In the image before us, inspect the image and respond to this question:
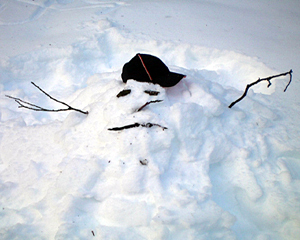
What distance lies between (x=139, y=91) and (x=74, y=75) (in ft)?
3.47

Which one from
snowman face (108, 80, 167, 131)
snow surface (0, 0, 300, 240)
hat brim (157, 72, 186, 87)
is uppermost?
hat brim (157, 72, 186, 87)

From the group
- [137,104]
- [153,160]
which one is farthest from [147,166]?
[137,104]

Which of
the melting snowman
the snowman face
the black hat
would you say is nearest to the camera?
the melting snowman

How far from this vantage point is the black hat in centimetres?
133

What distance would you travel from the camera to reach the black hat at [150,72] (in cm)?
133

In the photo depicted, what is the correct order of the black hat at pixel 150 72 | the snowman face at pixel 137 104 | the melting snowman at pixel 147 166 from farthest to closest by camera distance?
the black hat at pixel 150 72 → the snowman face at pixel 137 104 → the melting snowman at pixel 147 166

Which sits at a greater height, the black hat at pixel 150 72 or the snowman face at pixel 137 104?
the black hat at pixel 150 72

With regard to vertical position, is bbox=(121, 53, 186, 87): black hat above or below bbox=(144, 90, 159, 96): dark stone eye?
above

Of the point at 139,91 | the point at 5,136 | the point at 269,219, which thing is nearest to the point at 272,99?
the point at 269,219

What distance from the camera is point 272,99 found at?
174 centimetres

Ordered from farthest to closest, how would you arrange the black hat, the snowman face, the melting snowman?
the black hat, the snowman face, the melting snowman

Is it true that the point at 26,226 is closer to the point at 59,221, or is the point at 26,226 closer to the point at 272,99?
the point at 59,221

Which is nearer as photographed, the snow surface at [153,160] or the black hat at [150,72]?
the snow surface at [153,160]

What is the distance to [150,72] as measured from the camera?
1.33 metres
